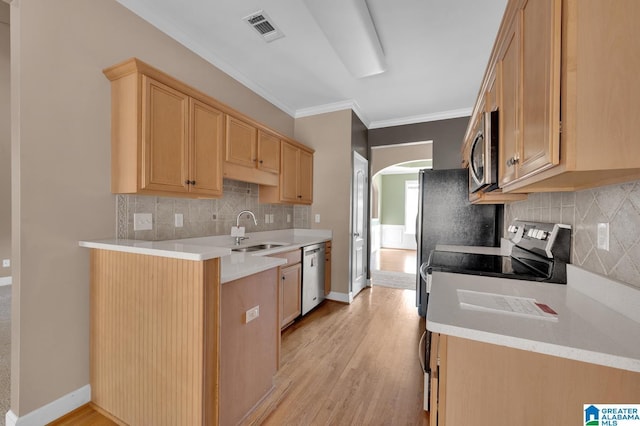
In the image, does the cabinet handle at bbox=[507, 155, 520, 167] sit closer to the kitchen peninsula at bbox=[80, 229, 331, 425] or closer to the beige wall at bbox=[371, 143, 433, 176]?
the kitchen peninsula at bbox=[80, 229, 331, 425]

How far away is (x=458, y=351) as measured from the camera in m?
0.84

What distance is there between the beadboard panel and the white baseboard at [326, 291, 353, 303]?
2.40 meters

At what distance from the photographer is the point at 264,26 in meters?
2.15

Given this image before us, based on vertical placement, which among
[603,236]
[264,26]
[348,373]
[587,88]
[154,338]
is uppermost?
[264,26]

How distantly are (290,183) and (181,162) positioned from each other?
5.00ft

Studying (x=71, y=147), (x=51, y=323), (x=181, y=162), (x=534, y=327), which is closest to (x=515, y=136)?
(x=534, y=327)

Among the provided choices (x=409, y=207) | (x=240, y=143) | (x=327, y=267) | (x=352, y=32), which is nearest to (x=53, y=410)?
(x=240, y=143)

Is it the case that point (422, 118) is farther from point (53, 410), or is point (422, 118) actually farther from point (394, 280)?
point (53, 410)

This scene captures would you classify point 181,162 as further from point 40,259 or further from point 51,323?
point 51,323

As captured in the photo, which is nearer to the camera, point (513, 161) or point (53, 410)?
point (513, 161)

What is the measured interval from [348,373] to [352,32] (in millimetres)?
2646

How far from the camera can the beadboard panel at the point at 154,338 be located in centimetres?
122

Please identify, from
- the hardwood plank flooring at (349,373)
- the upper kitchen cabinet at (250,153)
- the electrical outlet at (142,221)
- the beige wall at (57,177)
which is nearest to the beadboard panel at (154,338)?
the beige wall at (57,177)

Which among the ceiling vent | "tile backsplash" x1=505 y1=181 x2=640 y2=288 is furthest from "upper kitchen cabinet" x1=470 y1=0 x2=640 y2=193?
the ceiling vent
